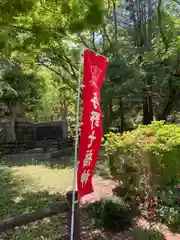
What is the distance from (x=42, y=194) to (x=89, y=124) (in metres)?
3.67

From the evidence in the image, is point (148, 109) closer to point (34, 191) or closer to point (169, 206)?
point (34, 191)

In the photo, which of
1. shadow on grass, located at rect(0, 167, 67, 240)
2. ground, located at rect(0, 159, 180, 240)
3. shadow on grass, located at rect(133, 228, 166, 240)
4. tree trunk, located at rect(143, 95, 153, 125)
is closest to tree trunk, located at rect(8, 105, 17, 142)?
ground, located at rect(0, 159, 180, 240)

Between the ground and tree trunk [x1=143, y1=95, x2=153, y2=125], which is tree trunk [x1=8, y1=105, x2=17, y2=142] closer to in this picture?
the ground

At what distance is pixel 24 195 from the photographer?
18.0ft

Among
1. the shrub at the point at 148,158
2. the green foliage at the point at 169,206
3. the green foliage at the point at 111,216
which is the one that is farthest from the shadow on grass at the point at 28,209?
the green foliage at the point at 169,206

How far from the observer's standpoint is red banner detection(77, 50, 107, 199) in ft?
8.02

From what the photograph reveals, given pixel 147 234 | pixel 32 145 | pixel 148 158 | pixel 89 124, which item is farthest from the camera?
pixel 32 145

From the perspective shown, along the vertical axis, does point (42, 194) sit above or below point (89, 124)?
below

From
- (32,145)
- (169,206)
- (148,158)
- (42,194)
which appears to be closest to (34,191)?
(42,194)

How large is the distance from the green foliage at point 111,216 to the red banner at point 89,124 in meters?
1.34

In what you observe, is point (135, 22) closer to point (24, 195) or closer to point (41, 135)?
point (41, 135)

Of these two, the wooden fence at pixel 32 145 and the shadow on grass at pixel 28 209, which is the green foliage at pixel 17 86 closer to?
the wooden fence at pixel 32 145

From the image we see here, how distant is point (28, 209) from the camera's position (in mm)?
4543

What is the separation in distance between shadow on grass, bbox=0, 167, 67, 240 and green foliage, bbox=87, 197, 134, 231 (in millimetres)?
511
